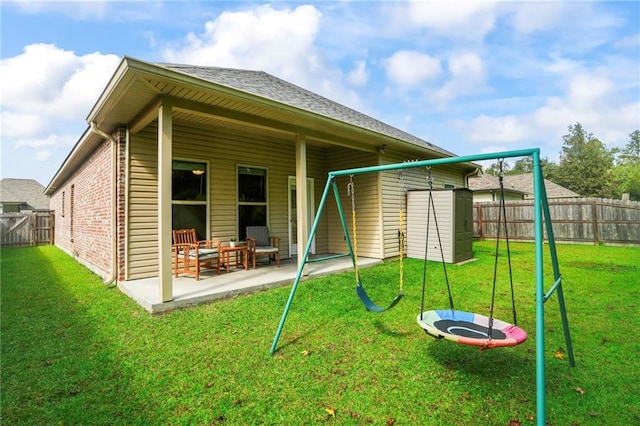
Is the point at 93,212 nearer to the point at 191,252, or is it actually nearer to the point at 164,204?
the point at 191,252

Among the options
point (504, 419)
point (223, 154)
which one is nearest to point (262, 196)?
point (223, 154)

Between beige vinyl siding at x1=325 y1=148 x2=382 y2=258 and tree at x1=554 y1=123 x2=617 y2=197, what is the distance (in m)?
36.6

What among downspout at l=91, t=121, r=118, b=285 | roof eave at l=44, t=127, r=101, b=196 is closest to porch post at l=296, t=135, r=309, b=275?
downspout at l=91, t=121, r=118, b=285

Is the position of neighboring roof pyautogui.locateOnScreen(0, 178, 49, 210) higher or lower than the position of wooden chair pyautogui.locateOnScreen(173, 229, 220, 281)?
higher


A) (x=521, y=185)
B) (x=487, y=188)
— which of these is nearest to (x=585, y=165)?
(x=521, y=185)

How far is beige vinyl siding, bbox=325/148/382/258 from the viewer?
7.72 metres

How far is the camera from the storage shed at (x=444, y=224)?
7711 millimetres

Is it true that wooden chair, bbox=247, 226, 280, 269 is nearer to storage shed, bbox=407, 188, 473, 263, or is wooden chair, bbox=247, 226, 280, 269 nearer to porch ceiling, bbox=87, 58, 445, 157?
porch ceiling, bbox=87, 58, 445, 157

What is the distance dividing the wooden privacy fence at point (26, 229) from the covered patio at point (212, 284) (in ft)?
44.2

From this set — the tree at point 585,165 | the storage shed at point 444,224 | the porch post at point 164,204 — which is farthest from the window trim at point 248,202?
the tree at point 585,165

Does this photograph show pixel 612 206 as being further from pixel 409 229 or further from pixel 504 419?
pixel 504 419

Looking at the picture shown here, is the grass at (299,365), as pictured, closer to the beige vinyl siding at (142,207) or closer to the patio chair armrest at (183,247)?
the beige vinyl siding at (142,207)

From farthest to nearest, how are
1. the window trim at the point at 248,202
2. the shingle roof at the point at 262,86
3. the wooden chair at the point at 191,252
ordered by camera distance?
the window trim at the point at 248,202
the wooden chair at the point at 191,252
the shingle roof at the point at 262,86

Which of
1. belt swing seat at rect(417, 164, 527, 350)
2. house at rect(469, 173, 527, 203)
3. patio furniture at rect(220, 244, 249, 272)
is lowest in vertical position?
belt swing seat at rect(417, 164, 527, 350)
